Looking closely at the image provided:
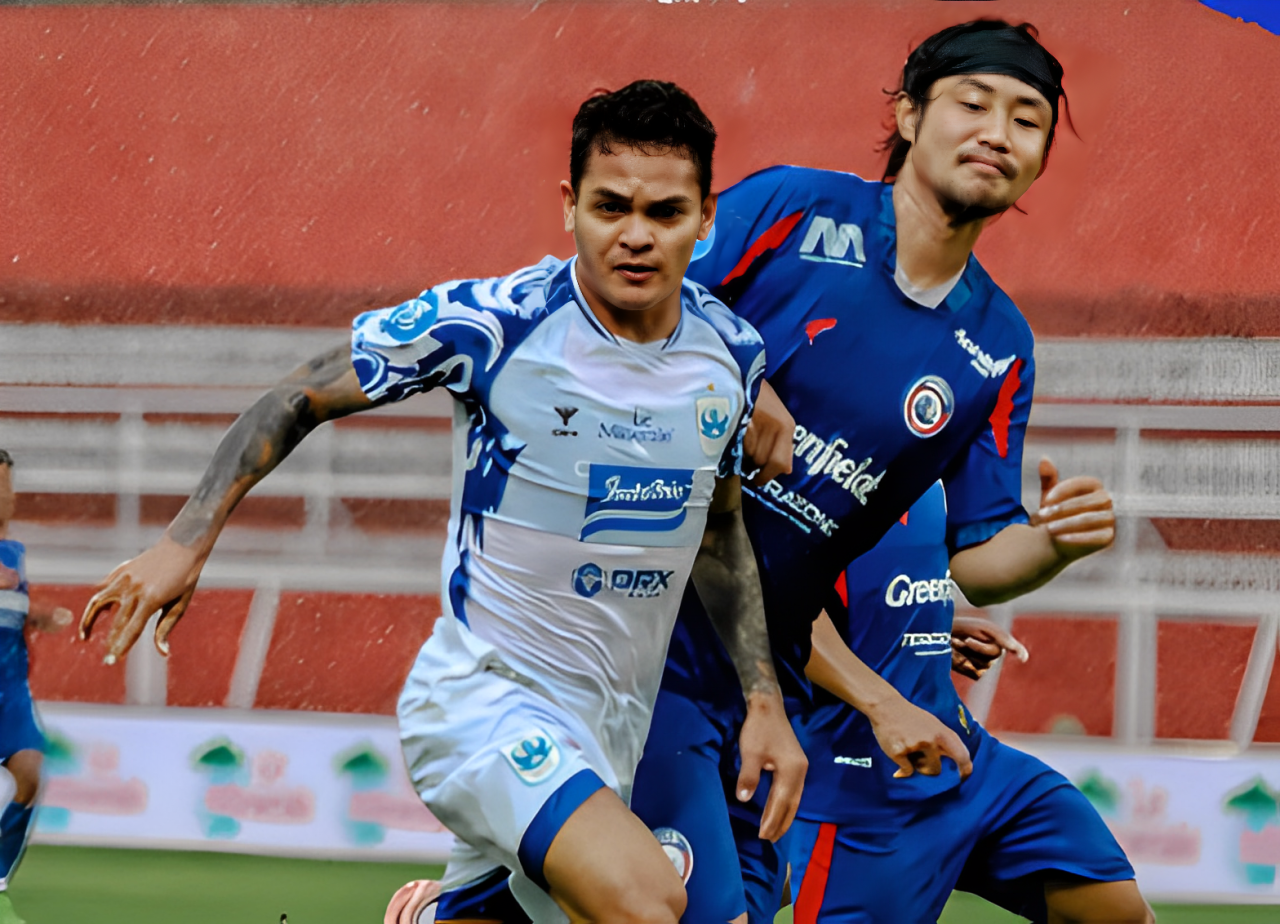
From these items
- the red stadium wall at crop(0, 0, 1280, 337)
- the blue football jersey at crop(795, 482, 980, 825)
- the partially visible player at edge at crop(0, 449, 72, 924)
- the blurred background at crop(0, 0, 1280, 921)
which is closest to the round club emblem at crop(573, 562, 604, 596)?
the blue football jersey at crop(795, 482, 980, 825)

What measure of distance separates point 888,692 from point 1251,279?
499 centimetres

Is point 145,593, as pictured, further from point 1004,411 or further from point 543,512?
point 1004,411

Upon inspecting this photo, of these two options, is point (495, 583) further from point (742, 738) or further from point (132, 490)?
point (132, 490)

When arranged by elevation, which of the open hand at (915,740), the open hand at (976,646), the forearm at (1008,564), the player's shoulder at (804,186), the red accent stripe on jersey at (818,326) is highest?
the player's shoulder at (804,186)

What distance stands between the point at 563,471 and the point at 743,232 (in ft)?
2.31

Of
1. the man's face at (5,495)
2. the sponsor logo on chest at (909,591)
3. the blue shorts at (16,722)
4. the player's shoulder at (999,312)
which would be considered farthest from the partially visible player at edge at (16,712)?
the player's shoulder at (999,312)

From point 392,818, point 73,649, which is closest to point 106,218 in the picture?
point 73,649

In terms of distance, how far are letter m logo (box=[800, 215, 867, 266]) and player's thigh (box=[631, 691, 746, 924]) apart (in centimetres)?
87

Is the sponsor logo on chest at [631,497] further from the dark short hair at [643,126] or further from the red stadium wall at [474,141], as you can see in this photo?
the red stadium wall at [474,141]

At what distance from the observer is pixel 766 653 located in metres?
2.76

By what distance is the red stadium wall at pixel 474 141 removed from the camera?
726cm

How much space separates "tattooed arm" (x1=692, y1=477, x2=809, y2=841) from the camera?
264 cm

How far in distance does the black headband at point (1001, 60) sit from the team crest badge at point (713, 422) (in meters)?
0.90

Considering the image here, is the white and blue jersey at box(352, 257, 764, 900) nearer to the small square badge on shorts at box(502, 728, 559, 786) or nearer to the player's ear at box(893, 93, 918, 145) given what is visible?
the small square badge on shorts at box(502, 728, 559, 786)
